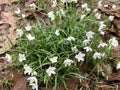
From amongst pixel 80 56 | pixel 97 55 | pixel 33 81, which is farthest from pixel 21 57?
pixel 97 55

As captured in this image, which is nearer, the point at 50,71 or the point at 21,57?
the point at 50,71

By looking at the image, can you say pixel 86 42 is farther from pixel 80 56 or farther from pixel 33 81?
pixel 33 81

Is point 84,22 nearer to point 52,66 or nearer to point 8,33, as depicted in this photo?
point 52,66

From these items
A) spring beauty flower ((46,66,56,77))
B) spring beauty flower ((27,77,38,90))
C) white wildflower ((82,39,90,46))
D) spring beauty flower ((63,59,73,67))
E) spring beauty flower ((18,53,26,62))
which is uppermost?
white wildflower ((82,39,90,46))

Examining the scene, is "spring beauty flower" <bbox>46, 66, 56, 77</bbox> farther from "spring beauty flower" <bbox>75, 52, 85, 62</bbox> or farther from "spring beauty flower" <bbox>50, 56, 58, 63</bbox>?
"spring beauty flower" <bbox>75, 52, 85, 62</bbox>

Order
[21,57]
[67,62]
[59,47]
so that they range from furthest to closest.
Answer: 1. [59,47]
2. [21,57]
3. [67,62]

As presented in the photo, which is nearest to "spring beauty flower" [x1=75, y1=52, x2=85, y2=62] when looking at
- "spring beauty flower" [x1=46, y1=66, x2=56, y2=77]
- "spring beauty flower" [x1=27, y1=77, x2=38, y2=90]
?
"spring beauty flower" [x1=46, y1=66, x2=56, y2=77]

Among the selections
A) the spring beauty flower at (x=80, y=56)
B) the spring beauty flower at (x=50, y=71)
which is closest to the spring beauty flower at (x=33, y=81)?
the spring beauty flower at (x=50, y=71)

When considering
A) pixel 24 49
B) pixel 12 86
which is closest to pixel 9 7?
pixel 24 49

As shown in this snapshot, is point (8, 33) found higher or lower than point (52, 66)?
higher

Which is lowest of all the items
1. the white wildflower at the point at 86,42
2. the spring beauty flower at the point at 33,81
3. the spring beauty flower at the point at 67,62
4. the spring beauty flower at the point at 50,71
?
the spring beauty flower at the point at 33,81

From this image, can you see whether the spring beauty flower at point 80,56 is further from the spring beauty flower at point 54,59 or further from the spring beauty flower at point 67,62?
the spring beauty flower at point 54,59
